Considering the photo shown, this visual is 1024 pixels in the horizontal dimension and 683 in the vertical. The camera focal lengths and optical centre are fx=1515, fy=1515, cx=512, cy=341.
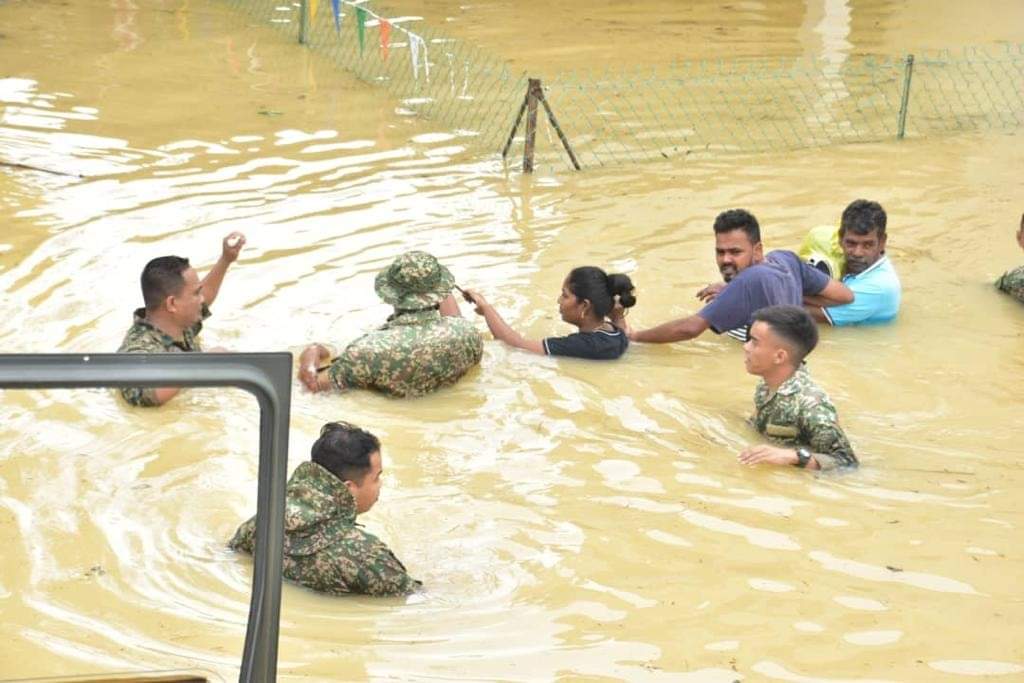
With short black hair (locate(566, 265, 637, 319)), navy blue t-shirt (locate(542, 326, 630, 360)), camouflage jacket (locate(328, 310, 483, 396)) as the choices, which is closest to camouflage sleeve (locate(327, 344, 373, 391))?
camouflage jacket (locate(328, 310, 483, 396))

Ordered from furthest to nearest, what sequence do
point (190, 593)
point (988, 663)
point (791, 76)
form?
point (791, 76)
point (190, 593)
point (988, 663)

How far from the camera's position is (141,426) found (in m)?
6.69

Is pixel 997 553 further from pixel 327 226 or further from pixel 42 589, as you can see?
pixel 327 226

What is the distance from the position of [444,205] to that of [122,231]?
212 cm

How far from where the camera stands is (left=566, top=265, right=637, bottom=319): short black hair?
761 cm

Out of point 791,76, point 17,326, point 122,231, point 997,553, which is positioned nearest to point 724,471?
point 997,553

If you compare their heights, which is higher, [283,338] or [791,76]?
[791,76]

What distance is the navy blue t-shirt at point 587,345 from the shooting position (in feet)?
25.2

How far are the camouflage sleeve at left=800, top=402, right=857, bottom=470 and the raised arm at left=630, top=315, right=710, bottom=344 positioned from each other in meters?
1.32

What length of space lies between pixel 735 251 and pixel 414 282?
1768 mm

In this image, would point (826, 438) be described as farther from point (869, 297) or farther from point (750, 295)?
point (869, 297)

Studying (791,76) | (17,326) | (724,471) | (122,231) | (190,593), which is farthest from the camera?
(791,76)

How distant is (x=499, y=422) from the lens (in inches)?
273

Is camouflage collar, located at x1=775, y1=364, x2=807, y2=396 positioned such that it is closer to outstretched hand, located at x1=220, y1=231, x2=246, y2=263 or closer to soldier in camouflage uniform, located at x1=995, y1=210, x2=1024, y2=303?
soldier in camouflage uniform, located at x1=995, y1=210, x2=1024, y2=303
